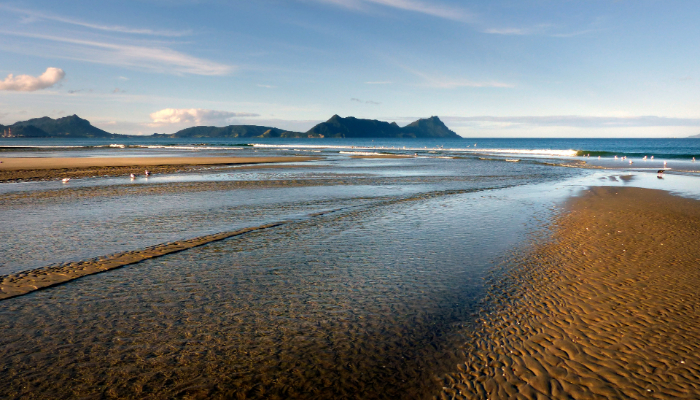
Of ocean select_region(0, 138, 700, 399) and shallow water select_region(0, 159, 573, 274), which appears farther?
shallow water select_region(0, 159, 573, 274)

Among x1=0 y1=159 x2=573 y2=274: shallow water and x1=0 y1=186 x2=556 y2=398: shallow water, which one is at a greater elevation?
x1=0 y1=159 x2=573 y2=274: shallow water

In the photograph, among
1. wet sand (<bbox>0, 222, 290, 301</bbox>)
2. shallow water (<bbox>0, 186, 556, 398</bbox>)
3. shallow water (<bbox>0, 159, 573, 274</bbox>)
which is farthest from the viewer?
shallow water (<bbox>0, 159, 573, 274</bbox>)

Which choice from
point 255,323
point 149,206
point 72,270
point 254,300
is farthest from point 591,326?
point 149,206

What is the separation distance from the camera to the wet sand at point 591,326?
18.0ft

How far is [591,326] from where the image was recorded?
23.6 feet

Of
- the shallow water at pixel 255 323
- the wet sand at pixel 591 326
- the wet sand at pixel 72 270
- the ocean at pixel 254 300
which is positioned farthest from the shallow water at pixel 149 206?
the wet sand at pixel 591 326

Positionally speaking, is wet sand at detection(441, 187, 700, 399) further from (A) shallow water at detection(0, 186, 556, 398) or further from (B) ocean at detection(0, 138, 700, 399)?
(A) shallow water at detection(0, 186, 556, 398)

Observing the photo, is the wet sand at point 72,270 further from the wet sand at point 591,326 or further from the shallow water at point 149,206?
the wet sand at point 591,326

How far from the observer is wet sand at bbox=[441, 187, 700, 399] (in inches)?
216

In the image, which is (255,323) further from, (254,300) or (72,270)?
(72,270)

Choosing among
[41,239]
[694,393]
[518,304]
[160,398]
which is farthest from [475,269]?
[41,239]

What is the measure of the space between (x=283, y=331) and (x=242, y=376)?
55.4 inches

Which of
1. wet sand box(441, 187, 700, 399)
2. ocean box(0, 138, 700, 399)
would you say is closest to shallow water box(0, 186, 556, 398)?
ocean box(0, 138, 700, 399)

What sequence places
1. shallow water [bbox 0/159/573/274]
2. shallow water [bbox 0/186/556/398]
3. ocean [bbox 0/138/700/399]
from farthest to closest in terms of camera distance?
shallow water [bbox 0/159/573/274] < ocean [bbox 0/138/700/399] < shallow water [bbox 0/186/556/398]
